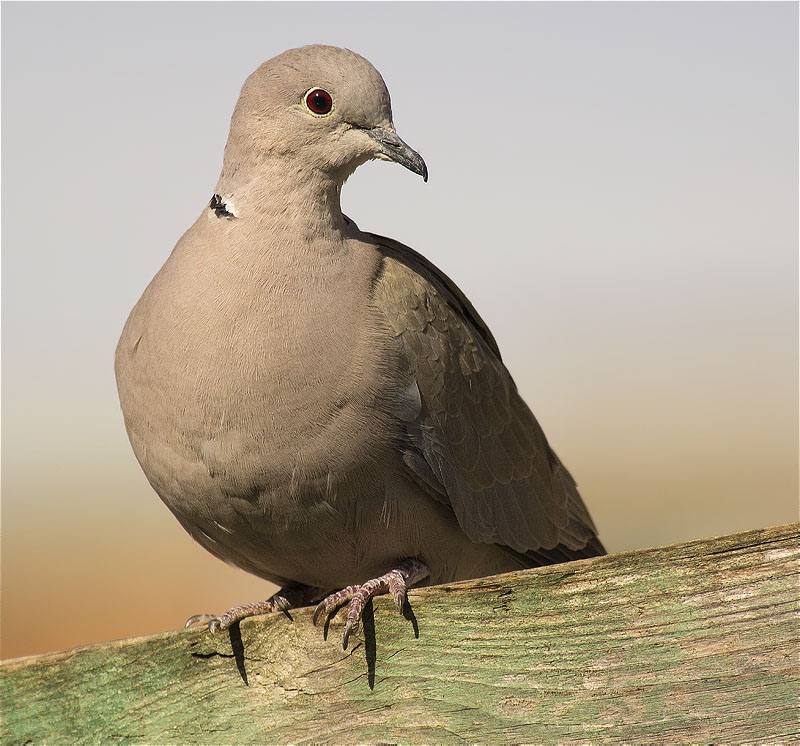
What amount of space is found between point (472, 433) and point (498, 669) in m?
1.35

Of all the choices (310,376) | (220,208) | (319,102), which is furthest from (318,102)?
(310,376)

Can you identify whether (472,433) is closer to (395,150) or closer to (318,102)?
(395,150)

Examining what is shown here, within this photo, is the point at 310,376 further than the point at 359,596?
Yes

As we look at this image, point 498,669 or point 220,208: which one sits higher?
point 220,208

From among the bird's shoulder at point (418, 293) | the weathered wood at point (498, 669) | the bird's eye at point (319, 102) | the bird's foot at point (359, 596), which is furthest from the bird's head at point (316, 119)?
the weathered wood at point (498, 669)

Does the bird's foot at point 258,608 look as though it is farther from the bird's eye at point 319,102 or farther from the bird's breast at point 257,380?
the bird's eye at point 319,102

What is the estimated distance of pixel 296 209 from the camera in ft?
10.6

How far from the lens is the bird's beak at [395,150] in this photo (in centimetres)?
336

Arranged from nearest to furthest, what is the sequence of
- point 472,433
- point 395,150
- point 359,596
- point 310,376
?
point 359,596 < point 310,376 < point 395,150 < point 472,433

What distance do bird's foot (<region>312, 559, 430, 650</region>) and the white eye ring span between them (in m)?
1.53

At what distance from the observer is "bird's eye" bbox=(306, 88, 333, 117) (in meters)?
3.31

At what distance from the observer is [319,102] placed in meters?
3.33

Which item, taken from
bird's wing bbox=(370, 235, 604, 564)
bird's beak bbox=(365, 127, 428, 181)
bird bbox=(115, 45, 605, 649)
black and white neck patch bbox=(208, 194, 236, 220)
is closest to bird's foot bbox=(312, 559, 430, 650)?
bird bbox=(115, 45, 605, 649)

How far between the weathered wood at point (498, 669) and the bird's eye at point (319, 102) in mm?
1628
